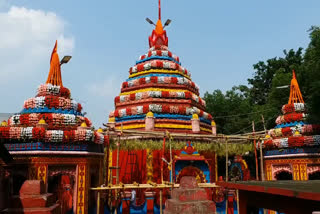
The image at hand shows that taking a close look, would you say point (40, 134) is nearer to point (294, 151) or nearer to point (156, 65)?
point (294, 151)

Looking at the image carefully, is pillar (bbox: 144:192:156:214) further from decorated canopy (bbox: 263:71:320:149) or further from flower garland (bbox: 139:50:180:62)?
flower garland (bbox: 139:50:180:62)

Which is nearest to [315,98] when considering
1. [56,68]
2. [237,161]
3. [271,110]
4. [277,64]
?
Answer: [237,161]

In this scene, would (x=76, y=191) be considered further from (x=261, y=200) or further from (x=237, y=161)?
(x=237, y=161)

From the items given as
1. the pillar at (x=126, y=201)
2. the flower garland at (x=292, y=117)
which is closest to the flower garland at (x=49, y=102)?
the pillar at (x=126, y=201)

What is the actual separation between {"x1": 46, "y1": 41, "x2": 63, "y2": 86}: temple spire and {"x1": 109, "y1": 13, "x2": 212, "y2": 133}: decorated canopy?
18.1ft

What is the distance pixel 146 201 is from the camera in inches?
564

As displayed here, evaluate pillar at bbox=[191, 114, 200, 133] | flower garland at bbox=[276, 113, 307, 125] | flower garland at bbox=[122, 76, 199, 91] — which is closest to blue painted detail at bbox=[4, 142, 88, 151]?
pillar at bbox=[191, 114, 200, 133]

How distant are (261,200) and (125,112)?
15893 mm

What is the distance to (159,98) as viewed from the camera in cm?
2014

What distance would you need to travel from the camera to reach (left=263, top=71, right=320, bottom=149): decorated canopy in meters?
14.1

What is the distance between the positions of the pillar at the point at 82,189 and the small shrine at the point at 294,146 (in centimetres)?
1075

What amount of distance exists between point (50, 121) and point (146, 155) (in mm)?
6875

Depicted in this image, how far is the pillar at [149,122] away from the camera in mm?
17969

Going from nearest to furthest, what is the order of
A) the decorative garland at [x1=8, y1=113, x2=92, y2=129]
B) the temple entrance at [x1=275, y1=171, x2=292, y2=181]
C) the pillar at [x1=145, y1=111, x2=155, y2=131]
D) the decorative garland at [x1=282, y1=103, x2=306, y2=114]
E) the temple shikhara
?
1. the temple shikhara
2. the decorative garland at [x1=8, y1=113, x2=92, y2=129]
3. the decorative garland at [x1=282, y1=103, x2=306, y2=114]
4. the temple entrance at [x1=275, y1=171, x2=292, y2=181]
5. the pillar at [x1=145, y1=111, x2=155, y2=131]
